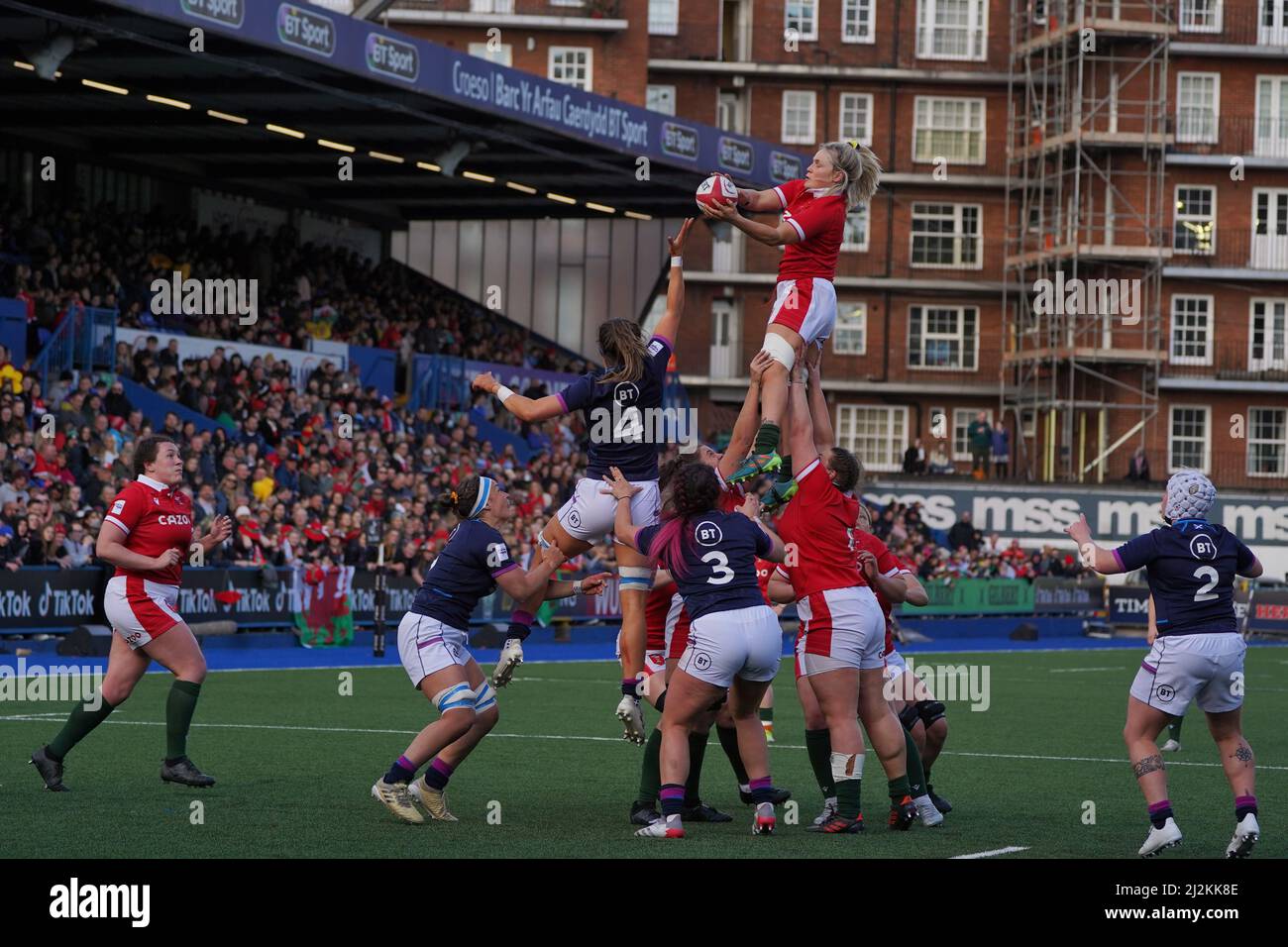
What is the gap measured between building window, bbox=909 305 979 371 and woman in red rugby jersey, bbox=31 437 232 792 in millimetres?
54330

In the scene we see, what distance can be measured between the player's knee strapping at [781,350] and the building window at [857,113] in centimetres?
5369

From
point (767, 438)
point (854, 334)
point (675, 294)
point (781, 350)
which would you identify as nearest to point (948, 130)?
point (854, 334)

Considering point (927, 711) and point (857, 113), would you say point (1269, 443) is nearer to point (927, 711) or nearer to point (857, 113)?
point (857, 113)

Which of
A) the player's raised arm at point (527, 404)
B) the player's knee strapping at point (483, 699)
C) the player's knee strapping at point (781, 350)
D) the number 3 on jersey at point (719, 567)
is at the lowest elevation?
the player's knee strapping at point (483, 699)

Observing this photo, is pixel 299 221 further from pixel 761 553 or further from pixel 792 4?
pixel 761 553

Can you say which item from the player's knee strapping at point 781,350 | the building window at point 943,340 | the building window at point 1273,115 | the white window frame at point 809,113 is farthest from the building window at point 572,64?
the player's knee strapping at point 781,350

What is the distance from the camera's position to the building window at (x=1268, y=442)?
63844mm

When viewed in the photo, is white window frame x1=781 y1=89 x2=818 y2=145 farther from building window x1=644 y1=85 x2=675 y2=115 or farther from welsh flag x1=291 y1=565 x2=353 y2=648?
welsh flag x1=291 y1=565 x2=353 y2=648

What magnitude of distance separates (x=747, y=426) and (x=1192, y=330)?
54416mm

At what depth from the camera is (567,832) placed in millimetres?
11406

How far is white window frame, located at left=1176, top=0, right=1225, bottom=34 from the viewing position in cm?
6397

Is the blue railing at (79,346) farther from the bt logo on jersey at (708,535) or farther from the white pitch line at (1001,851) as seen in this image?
the white pitch line at (1001,851)
